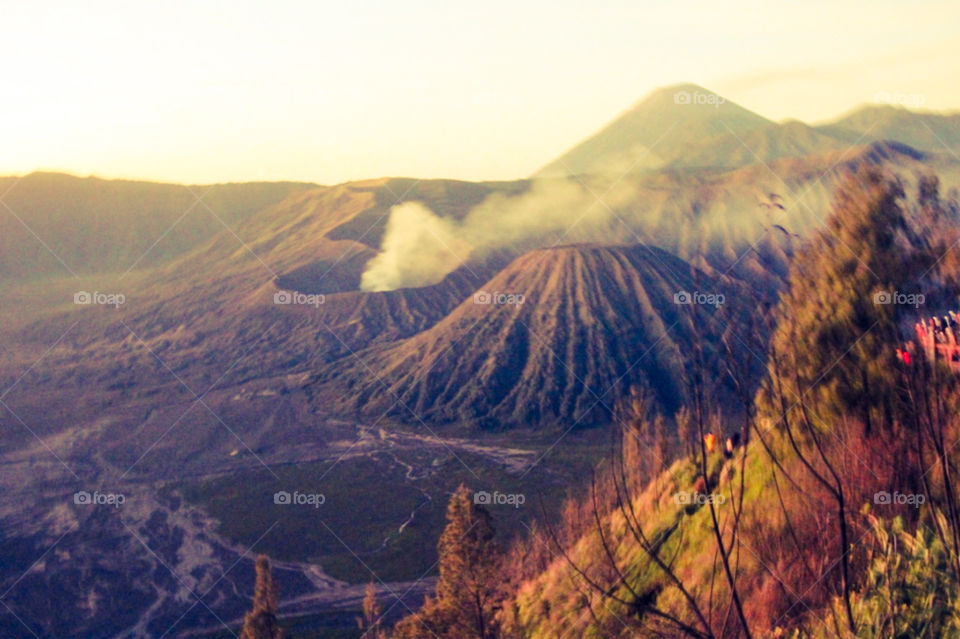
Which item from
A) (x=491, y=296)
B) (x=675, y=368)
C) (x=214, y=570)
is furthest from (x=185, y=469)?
(x=675, y=368)

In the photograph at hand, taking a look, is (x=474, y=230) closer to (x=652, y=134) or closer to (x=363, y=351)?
(x=363, y=351)

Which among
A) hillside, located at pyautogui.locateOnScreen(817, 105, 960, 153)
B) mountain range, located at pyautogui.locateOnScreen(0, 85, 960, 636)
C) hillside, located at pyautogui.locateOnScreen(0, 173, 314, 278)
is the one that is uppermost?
hillside, located at pyautogui.locateOnScreen(817, 105, 960, 153)

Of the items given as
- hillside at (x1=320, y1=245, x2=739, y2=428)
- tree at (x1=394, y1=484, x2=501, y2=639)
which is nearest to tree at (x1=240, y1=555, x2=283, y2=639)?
tree at (x1=394, y1=484, x2=501, y2=639)

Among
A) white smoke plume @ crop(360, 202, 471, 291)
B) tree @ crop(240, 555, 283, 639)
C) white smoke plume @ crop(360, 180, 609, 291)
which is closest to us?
tree @ crop(240, 555, 283, 639)

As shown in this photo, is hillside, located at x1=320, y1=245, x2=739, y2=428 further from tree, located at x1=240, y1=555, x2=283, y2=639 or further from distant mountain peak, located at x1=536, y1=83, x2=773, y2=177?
distant mountain peak, located at x1=536, y1=83, x2=773, y2=177

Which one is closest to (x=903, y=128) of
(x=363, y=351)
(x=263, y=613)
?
(x=363, y=351)

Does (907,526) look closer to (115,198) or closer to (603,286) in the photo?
(603,286)
